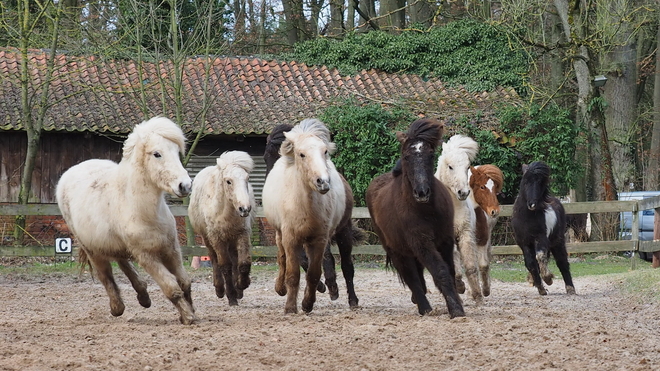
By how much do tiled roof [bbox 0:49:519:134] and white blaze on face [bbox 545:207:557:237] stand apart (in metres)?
10.0

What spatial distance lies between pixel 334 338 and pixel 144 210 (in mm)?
2142

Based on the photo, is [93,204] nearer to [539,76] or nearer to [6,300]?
[6,300]

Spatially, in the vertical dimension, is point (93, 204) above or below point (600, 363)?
above

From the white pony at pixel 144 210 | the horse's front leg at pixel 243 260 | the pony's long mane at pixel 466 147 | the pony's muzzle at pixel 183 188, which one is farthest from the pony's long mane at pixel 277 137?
the pony's muzzle at pixel 183 188

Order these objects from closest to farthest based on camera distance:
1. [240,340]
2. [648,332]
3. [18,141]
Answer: [240,340]
[648,332]
[18,141]

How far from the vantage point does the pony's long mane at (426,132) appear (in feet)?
25.2

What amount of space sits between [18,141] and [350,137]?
8754 millimetres

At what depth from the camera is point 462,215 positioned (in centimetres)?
941

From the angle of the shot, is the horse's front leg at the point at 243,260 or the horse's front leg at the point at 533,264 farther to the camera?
the horse's front leg at the point at 533,264

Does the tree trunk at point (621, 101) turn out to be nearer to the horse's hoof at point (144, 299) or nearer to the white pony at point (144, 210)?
the horse's hoof at point (144, 299)

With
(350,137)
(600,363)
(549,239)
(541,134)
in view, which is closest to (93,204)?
(600,363)

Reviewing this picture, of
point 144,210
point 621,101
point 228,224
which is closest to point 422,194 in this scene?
point 144,210

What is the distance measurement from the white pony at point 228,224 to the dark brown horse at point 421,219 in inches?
73.2

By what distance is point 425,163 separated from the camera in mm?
7555
